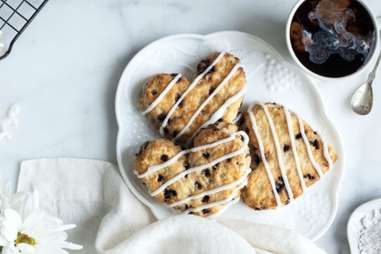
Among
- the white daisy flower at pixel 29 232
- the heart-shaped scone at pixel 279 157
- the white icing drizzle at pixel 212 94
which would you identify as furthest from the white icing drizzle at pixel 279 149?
the white daisy flower at pixel 29 232

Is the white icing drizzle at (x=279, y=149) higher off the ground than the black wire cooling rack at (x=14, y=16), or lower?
lower

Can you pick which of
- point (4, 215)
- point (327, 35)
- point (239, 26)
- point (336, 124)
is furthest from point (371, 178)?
point (4, 215)

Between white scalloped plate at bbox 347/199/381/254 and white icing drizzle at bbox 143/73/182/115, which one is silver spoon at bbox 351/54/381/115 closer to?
white scalloped plate at bbox 347/199/381/254

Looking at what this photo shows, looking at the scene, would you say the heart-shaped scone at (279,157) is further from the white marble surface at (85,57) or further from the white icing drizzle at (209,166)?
the white marble surface at (85,57)

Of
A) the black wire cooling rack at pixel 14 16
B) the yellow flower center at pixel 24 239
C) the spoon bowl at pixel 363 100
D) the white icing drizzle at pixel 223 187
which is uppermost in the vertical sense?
the black wire cooling rack at pixel 14 16

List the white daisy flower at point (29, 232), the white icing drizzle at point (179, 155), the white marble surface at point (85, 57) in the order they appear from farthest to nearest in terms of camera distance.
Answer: the white marble surface at point (85, 57) → the white icing drizzle at point (179, 155) → the white daisy flower at point (29, 232)

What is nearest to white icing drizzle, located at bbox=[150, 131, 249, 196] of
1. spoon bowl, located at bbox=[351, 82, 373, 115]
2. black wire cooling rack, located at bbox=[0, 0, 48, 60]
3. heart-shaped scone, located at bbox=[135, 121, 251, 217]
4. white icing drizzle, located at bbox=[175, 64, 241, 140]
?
heart-shaped scone, located at bbox=[135, 121, 251, 217]

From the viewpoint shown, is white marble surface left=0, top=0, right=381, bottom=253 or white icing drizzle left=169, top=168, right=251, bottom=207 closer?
white icing drizzle left=169, top=168, right=251, bottom=207
